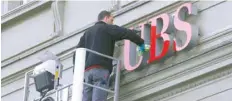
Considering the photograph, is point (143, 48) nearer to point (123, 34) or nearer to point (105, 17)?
point (123, 34)

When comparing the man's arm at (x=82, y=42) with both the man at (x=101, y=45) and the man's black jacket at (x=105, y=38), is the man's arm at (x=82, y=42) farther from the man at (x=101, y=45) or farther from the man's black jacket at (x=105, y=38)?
the man's black jacket at (x=105, y=38)

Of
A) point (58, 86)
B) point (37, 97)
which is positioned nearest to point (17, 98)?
point (37, 97)

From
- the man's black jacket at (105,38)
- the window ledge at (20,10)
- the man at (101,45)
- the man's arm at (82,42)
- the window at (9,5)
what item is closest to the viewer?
the man at (101,45)

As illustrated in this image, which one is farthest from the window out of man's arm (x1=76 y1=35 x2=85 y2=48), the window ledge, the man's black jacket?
the man's black jacket

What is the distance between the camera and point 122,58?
14.3 metres

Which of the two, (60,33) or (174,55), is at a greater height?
(60,33)

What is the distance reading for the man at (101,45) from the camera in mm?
13523

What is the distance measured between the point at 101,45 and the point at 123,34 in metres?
0.28

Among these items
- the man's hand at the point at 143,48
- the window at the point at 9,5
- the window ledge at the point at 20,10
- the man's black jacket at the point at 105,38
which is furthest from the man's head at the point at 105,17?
the window at the point at 9,5

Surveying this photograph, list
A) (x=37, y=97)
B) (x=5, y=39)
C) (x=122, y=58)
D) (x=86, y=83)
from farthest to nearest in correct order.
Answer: (x=5, y=39) → (x=37, y=97) → (x=122, y=58) → (x=86, y=83)

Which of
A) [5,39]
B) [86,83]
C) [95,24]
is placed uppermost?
[5,39]

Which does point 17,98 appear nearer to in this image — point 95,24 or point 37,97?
point 37,97

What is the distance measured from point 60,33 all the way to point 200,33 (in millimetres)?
2505

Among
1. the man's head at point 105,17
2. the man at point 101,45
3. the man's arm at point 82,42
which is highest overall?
the man's head at point 105,17
